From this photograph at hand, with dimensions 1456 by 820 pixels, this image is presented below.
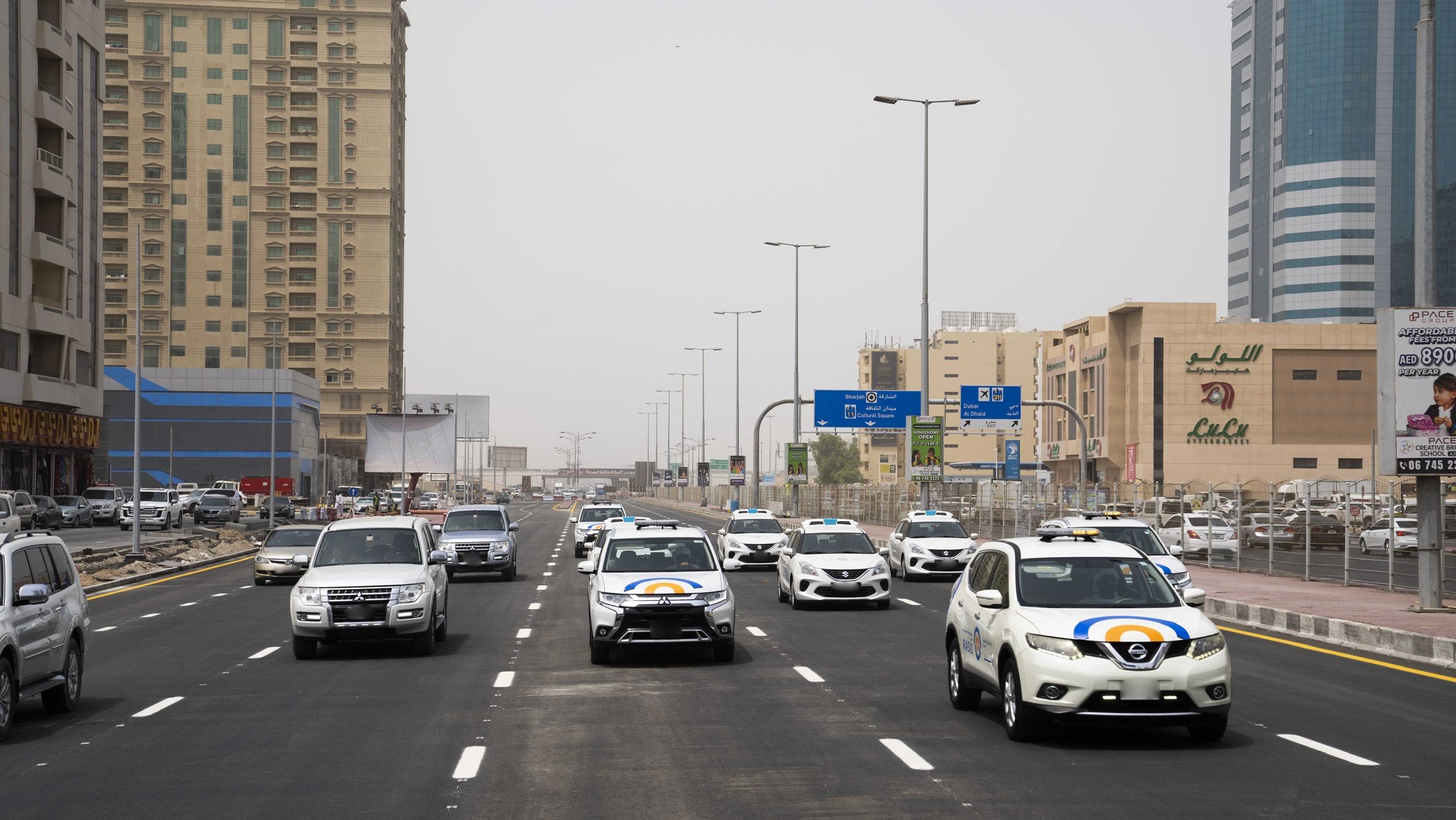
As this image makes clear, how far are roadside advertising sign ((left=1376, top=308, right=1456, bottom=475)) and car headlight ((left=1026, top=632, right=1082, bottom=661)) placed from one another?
501 inches

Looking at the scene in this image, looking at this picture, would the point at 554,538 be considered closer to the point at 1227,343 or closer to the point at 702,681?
the point at 702,681

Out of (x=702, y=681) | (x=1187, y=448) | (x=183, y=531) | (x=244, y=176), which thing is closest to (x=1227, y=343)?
(x=1187, y=448)

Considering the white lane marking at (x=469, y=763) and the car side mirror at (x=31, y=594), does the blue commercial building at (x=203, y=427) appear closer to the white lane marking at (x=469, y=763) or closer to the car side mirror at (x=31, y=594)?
the car side mirror at (x=31, y=594)

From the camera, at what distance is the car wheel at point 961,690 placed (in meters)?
12.7

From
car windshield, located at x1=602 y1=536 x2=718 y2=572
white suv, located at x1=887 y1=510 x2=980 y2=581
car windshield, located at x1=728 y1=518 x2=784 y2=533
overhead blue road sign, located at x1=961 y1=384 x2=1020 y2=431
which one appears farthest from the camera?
overhead blue road sign, located at x1=961 y1=384 x2=1020 y2=431

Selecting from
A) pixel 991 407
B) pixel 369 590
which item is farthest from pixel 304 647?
pixel 991 407

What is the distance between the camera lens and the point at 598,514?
47.4 metres

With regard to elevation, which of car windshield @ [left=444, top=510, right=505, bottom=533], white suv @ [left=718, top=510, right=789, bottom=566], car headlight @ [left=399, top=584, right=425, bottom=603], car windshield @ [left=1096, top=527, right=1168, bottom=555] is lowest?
white suv @ [left=718, top=510, right=789, bottom=566]

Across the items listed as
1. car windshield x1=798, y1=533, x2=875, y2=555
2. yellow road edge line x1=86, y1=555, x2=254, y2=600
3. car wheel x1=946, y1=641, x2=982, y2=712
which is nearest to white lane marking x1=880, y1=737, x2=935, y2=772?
car wheel x1=946, y1=641, x2=982, y2=712

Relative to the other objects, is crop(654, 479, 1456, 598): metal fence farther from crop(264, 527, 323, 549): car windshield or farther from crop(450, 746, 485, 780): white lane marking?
crop(264, 527, 323, 549): car windshield

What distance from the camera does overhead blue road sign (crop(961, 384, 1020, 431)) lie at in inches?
2324

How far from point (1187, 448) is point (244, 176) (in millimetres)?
92809

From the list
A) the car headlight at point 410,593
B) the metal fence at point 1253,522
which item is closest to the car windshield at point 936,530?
the metal fence at point 1253,522

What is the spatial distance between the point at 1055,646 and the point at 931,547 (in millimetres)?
22990
